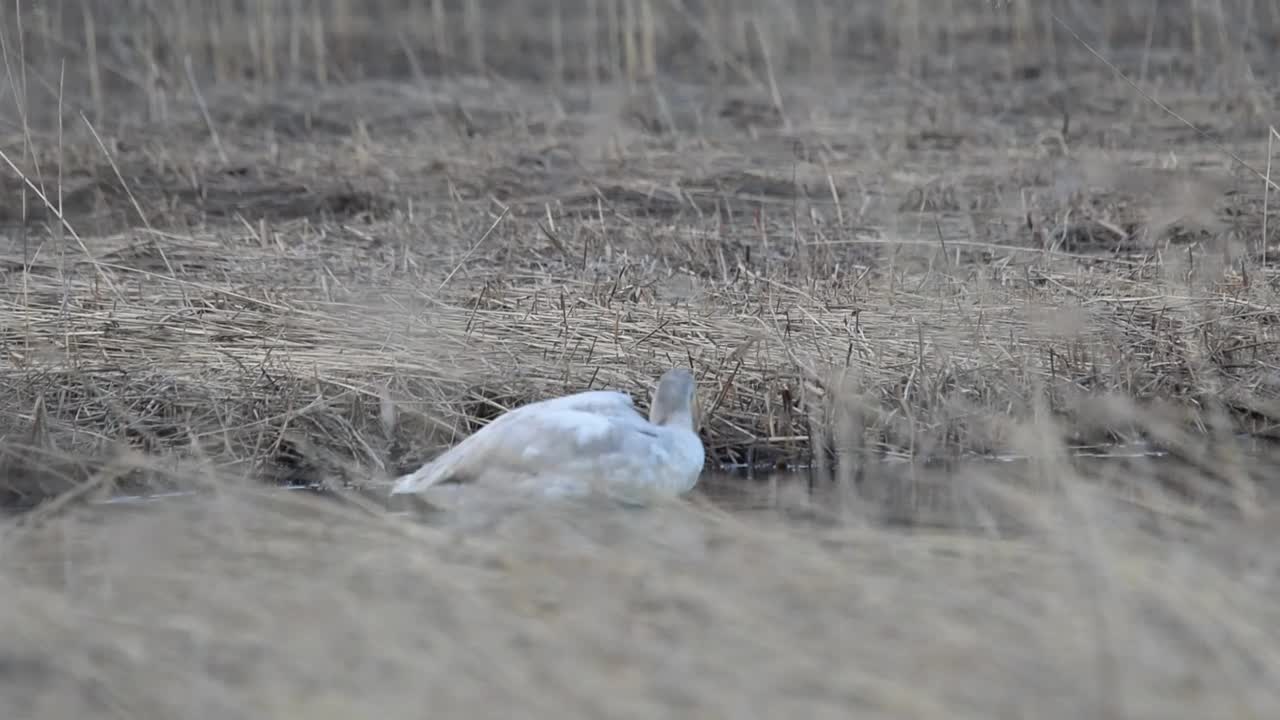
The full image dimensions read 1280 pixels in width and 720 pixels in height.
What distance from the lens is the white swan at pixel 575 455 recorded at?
13.5ft

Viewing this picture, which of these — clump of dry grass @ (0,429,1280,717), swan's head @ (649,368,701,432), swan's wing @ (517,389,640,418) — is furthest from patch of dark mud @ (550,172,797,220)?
clump of dry grass @ (0,429,1280,717)

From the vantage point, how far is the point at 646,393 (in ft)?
16.8

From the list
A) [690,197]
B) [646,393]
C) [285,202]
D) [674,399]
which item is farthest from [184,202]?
[674,399]

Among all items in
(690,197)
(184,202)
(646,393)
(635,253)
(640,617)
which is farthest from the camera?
(184,202)

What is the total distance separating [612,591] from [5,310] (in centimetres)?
340

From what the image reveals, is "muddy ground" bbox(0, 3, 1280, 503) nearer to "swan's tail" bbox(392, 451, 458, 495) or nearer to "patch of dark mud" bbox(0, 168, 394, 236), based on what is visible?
"patch of dark mud" bbox(0, 168, 394, 236)

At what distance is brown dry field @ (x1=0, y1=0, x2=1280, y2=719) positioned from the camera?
2.65 meters

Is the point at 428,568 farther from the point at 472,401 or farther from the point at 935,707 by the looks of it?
the point at 472,401

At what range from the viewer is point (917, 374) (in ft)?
16.3

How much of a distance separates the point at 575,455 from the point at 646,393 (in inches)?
39.6

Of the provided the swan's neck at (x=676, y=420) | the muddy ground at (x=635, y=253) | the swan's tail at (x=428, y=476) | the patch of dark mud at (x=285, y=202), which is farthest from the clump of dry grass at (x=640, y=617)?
the patch of dark mud at (x=285, y=202)

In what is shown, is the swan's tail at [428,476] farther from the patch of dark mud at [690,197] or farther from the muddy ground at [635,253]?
the patch of dark mud at [690,197]

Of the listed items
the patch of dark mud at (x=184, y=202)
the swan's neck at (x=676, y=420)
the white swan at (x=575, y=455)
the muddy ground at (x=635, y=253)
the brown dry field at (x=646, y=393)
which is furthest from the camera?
the patch of dark mud at (x=184, y=202)

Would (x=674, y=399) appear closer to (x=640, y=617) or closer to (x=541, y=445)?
(x=541, y=445)
